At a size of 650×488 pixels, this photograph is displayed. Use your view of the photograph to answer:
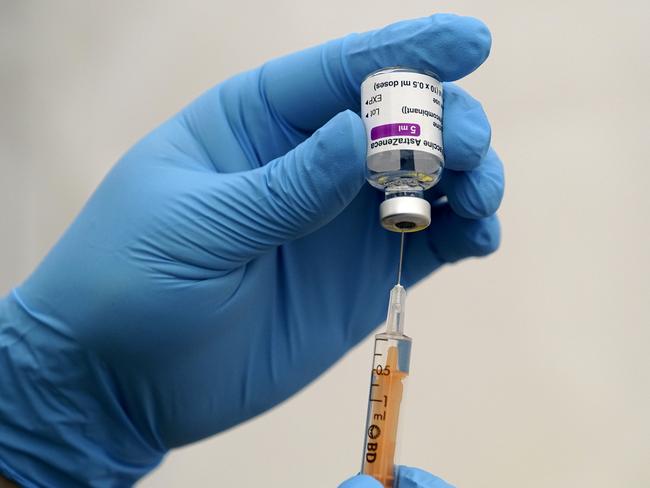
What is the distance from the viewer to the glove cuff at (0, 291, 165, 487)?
1.24m

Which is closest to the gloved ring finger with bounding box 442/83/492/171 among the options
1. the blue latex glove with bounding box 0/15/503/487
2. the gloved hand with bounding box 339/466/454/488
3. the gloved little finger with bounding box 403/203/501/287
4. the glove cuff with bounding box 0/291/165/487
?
the blue latex glove with bounding box 0/15/503/487

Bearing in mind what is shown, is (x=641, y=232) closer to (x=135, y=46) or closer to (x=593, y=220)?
(x=593, y=220)

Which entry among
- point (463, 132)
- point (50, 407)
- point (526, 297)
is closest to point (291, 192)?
point (463, 132)

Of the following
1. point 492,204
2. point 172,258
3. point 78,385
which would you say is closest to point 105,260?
point 172,258

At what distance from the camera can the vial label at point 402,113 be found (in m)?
1.01

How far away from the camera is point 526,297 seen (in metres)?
1.79

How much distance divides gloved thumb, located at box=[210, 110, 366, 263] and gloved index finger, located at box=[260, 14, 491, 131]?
16 cm

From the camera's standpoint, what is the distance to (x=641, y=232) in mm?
1722

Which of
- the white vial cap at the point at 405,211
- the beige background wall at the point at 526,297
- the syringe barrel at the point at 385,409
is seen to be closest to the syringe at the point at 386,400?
the syringe barrel at the point at 385,409

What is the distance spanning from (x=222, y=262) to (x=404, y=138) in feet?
1.18

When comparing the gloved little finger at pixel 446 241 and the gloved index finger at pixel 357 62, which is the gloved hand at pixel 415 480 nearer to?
the gloved little finger at pixel 446 241

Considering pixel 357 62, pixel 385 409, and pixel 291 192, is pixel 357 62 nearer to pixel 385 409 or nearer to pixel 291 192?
pixel 291 192

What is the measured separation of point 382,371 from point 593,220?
0.90 meters

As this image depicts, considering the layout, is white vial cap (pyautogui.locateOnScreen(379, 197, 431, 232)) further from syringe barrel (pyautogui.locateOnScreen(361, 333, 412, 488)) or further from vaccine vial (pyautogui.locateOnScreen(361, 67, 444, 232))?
syringe barrel (pyautogui.locateOnScreen(361, 333, 412, 488))
